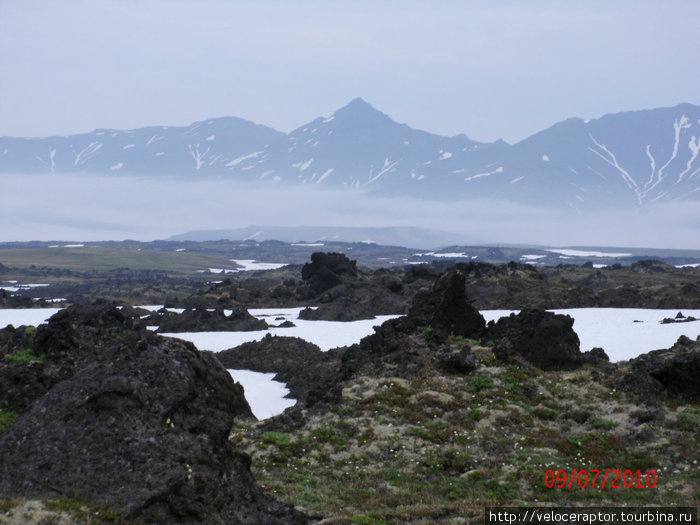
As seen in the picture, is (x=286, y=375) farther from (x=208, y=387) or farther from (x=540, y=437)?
(x=208, y=387)

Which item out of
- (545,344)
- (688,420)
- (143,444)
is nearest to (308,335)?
(545,344)

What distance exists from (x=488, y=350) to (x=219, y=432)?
54.0 feet

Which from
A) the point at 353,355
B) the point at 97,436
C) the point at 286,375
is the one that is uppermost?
the point at 97,436

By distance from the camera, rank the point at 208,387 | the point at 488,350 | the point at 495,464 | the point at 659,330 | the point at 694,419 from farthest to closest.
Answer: the point at 659,330 < the point at 488,350 < the point at 694,419 < the point at 495,464 < the point at 208,387

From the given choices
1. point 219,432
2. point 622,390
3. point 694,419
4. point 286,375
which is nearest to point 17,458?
point 219,432

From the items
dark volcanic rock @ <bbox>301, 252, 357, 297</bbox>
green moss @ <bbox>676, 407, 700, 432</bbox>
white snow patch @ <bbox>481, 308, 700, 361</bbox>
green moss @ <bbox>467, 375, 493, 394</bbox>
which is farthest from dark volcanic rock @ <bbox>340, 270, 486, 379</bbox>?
dark volcanic rock @ <bbox>301, 252, 357, 297</bbox>

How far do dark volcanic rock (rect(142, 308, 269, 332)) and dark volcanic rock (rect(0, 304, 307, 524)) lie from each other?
3308 centimetres

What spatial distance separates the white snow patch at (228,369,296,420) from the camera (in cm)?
2492

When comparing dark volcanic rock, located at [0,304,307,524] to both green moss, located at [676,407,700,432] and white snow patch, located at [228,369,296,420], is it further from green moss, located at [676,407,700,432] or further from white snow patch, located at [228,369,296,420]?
white snow patch, located at [228,369,296,420]

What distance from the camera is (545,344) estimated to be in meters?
25.2

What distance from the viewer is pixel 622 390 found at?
2089 centimetres
